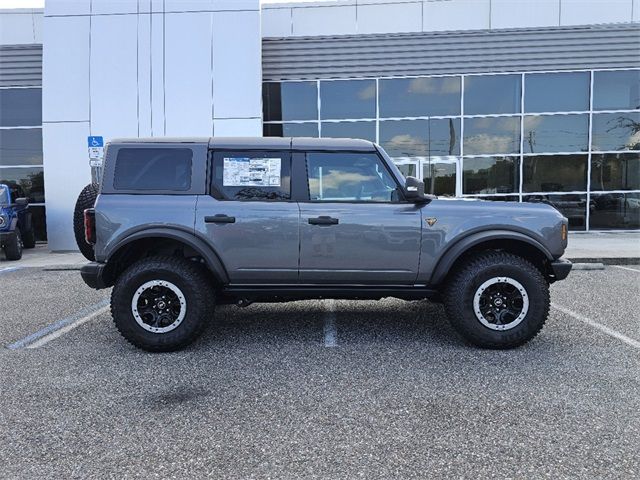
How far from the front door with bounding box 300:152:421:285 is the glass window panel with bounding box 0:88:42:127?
13.1 metres

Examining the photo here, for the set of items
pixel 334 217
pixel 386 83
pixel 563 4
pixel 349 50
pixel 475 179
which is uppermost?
pixel 563 4

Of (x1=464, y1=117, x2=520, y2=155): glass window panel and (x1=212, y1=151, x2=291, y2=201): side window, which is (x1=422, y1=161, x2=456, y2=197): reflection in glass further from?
(x1=212, y1=151, x2=291, y2=201): side window

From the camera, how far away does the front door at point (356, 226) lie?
14.0 feet

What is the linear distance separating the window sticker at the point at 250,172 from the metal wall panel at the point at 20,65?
1263 centimetres

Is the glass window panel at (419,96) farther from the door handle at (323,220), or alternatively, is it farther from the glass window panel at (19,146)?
the glass window panel at (19,146)

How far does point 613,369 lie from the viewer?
3834 mm

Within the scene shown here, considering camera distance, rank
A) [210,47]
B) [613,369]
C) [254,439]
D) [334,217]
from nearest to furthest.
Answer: [254,439] → [613,369] → [334,217] → [210,47]

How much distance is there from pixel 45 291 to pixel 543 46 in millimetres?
13631

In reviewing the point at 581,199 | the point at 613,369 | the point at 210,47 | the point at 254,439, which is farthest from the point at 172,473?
the point at 581,199

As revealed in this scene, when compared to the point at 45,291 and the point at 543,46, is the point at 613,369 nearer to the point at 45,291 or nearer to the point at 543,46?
the point at 45,291

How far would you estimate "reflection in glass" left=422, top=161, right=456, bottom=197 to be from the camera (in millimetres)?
13609

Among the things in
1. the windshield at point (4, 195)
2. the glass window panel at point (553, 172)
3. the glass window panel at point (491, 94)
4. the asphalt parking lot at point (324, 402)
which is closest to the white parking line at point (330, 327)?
the asphalt parking lot at point (324, 402)

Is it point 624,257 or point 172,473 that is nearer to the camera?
point 172,473

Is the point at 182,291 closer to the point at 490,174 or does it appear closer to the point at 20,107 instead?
the point at 490,174
